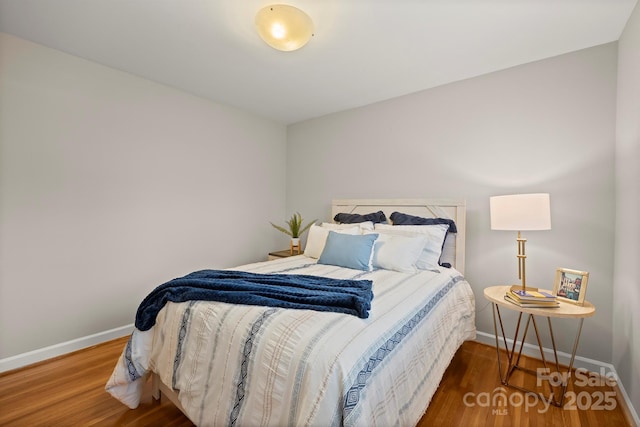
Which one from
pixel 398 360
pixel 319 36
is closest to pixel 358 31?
pixel 319 36

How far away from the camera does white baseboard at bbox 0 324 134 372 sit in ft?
7.08

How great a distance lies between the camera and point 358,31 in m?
2.04

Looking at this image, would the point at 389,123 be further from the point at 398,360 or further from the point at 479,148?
the point at 398,360

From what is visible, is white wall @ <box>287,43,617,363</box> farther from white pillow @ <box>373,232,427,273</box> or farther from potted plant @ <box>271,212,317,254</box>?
potted plant @ <box>271,212,317,254</box>

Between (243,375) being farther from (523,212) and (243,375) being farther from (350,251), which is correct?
(523,212)

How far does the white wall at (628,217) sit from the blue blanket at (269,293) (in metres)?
1.60

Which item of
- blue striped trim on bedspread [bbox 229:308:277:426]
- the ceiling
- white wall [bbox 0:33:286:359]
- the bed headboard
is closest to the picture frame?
the bed headboard

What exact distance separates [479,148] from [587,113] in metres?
0.76

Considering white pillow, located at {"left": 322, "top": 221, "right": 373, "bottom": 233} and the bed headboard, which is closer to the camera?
the bed headboard

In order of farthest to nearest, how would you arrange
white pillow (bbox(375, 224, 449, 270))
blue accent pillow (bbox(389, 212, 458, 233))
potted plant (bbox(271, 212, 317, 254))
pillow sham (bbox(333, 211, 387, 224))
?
1. potted plant (bbox(271, 212, 317, 254))
2. pillow sham (bbox(333, 211, 387, 224))
3. blue accent pillow (bbox(389, 212, 458, 233))
4. white pillow (bbox(375, 224, 449, 270))

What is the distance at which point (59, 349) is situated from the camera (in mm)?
2373

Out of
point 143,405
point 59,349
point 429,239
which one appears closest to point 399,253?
point 429,239

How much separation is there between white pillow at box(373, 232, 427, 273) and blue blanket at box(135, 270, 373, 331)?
1.86 feet

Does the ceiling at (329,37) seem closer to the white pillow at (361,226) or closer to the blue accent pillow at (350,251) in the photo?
the white pillow at (361,226)
